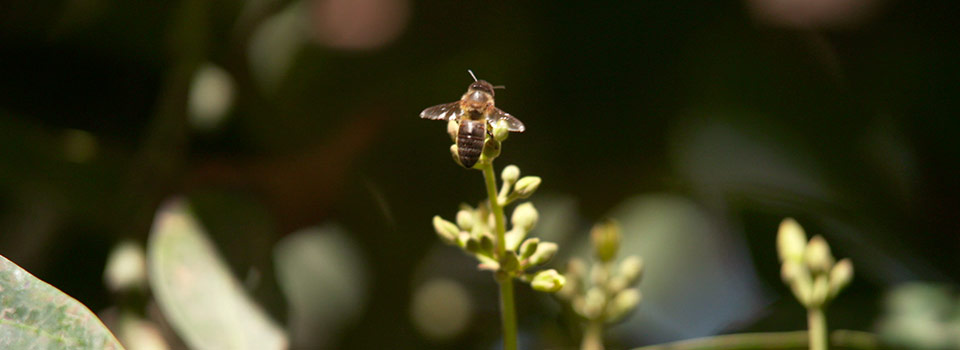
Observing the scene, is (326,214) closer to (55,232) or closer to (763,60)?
(55,232)

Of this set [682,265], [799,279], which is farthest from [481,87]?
[682,265]

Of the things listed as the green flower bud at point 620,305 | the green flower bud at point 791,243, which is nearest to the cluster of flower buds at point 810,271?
the green flower bud at point 791,243

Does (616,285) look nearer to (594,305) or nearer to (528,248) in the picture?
(594,305)

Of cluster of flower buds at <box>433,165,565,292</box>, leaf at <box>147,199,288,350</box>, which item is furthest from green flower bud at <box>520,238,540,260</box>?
leaf at <box>147,199,288,350</box>

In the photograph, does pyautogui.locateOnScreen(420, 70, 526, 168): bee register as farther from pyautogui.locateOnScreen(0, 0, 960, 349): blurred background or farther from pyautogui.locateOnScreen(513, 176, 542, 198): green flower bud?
pyautogui.locateOnScreen(0, 0, 960, 349): blurred background

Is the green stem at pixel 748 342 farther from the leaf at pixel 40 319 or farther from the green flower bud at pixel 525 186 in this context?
the leaf at pixel 40 319

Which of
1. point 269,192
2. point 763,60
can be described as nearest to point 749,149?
point 763,60
